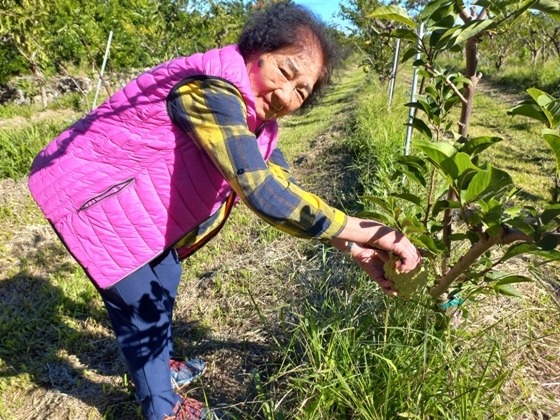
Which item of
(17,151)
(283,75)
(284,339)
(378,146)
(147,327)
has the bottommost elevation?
(284,339)

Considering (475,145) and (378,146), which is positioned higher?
(475,145)

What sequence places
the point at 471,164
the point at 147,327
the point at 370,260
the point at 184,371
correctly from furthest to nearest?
the point at 184,371 < the point at 147,327 < the point at 370,260 < the point at 471,164

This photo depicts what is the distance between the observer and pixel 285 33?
1141 mm

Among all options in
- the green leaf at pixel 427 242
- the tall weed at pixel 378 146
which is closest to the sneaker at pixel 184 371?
the green leaf at pixel 427 242

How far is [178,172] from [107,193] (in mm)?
226

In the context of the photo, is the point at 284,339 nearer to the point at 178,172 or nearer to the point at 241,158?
the point at 178,172

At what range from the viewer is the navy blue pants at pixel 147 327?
1388mm

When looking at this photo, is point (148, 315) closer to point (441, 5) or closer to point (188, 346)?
point (188, 346)

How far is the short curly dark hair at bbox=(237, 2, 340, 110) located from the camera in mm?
1144

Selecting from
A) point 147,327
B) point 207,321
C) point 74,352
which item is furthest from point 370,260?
point 74,352

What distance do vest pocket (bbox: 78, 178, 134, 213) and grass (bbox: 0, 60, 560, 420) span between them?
724mm

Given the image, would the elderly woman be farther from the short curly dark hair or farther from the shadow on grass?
the shadow on grass

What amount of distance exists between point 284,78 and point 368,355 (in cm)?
96

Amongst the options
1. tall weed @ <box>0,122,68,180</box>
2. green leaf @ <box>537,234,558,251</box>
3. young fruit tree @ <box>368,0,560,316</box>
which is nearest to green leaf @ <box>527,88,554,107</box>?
young fruit tree @ <box>368,0,560,316</box>
